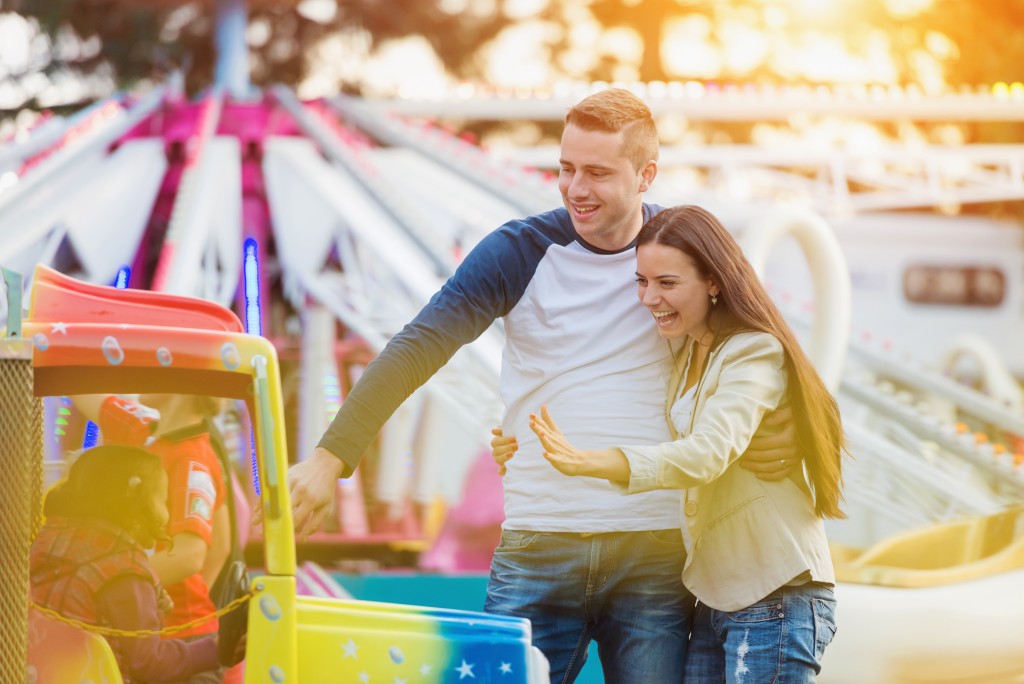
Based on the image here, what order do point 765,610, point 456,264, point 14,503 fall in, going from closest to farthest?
point 14,503 → point 765,610 → point 456,264

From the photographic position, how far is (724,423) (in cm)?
240

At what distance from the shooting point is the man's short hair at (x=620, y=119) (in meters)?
2.57

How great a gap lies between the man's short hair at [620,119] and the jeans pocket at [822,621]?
37.1 inches

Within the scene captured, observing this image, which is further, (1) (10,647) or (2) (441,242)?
(2) (441,242)

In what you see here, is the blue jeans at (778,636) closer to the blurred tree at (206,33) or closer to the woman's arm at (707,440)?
the woman's arm at (707,440)

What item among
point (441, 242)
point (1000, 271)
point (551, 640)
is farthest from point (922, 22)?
point (551, 640)

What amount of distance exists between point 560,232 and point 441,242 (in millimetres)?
4099

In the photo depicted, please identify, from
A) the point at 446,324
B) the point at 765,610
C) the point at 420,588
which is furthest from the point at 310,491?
the point at 420,588

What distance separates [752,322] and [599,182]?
415 millimetres

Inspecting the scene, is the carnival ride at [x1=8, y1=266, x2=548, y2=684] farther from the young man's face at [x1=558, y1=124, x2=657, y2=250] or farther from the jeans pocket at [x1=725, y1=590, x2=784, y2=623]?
the young man's face at [x1=558, y1=124, x2=657, y2=250]

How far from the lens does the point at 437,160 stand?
9.21 meters

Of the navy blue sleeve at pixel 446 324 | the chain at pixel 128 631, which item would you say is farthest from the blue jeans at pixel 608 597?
the chain at pixel 128 631

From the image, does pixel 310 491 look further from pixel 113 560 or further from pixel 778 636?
pixel 778 636

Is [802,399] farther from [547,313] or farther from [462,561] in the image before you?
[462,561]
